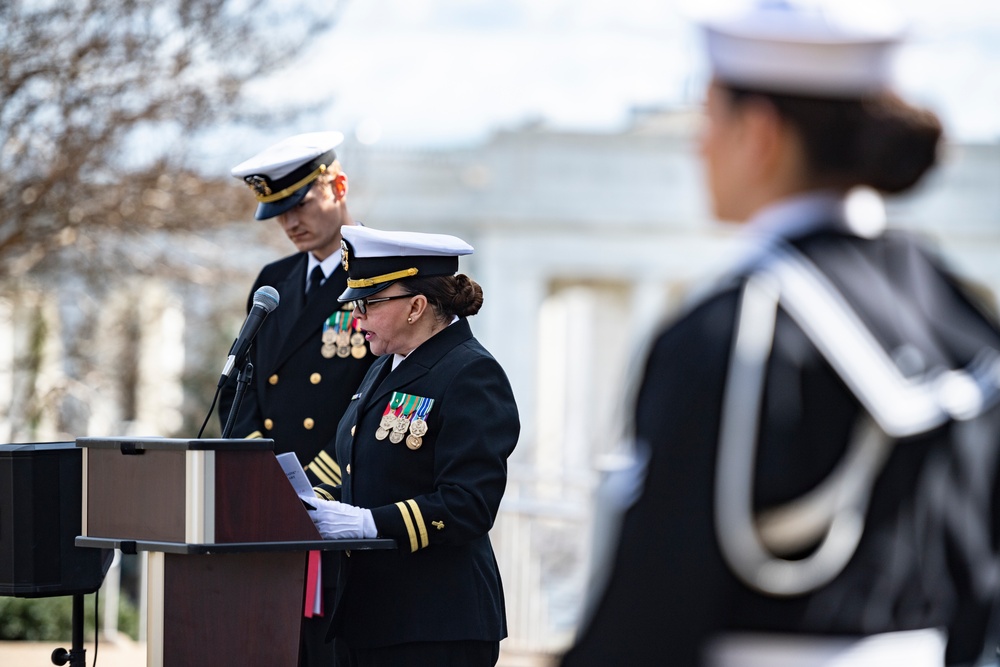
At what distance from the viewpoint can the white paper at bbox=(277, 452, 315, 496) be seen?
→ 136 inches

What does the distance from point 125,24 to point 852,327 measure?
9.32m

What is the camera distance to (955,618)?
1.91 metres

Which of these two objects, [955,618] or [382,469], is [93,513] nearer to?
[382,469]

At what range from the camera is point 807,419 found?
1.73 m

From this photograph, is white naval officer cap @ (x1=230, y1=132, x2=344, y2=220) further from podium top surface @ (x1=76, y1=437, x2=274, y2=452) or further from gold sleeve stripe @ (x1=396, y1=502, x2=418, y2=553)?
gold sleeve stripe @ (x1=396, y1=502, x2=418, y2=553)

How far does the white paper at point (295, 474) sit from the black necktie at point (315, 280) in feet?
3.69

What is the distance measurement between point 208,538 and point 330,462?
0.97 meters

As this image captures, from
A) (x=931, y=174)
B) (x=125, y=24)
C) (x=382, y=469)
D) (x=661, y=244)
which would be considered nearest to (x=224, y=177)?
(x=125, y=24)

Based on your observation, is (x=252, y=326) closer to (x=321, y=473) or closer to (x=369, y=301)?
(x=369, y=301)

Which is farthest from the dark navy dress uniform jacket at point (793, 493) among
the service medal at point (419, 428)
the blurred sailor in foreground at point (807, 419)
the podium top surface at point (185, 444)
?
the service medal at point (419, 428)

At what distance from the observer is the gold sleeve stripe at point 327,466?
4.10 m

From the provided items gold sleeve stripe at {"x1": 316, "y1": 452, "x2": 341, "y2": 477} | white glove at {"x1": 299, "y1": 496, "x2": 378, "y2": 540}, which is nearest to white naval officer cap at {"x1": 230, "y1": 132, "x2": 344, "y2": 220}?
gold sleeve stripe at {"x1": 316, "y1": 452, "x2": 341, "y2": 477}

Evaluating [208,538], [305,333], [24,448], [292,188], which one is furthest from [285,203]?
[208,538]

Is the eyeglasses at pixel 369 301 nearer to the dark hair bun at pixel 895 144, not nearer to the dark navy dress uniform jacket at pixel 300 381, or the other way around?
the dark navy dress uniform jacket at pixel 300 381
